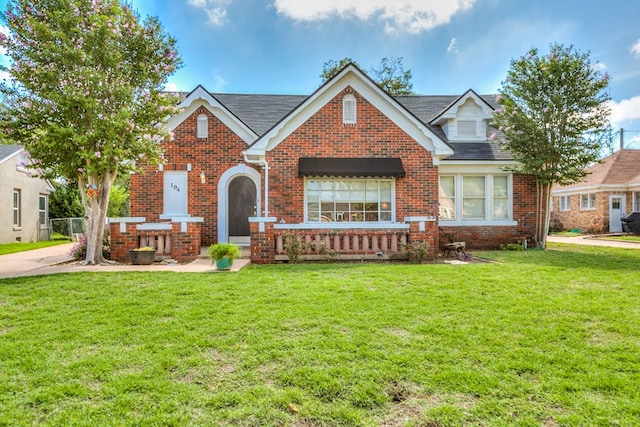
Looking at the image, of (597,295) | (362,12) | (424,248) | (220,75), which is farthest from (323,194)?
(220,75)

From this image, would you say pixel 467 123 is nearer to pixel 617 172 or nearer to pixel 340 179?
pixel 340 179

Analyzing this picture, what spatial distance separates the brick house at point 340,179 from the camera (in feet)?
35.8

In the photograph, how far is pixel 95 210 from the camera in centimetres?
1067

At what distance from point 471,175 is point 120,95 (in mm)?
12165

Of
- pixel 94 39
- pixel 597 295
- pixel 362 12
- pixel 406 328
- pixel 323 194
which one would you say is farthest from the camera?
pixel 362 12

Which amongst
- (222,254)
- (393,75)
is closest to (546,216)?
(222,254)

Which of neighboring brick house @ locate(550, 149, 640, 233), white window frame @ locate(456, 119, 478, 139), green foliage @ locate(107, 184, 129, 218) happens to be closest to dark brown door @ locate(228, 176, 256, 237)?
white window frame @ locate(456, 119, 478, 139)

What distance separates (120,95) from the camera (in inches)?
394

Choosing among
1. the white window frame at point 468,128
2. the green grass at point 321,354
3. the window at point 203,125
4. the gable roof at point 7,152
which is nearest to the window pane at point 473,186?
the white window frame at point 468,128

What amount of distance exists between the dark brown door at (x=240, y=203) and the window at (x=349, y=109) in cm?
438

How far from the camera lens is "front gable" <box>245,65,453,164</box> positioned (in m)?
12.1

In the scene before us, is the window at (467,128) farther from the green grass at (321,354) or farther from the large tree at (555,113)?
the green grass at (321,354)

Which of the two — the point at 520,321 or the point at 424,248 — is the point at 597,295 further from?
the point at 424,248

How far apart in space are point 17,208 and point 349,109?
18838 millimetres
